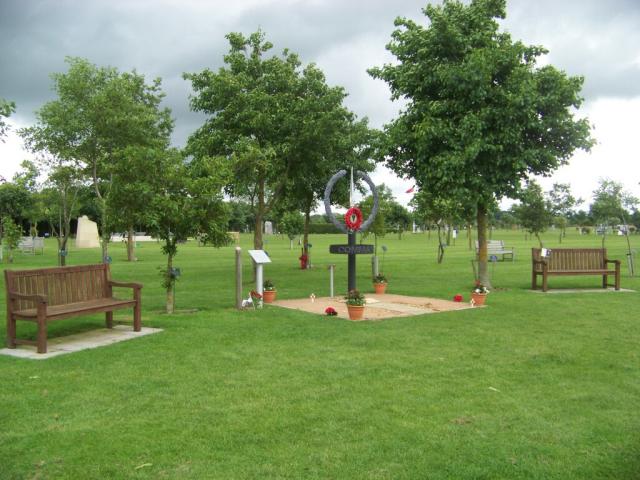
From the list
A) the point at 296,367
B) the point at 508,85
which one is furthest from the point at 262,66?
the point at 296,367

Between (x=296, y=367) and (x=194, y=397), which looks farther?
(x=296, y=367)

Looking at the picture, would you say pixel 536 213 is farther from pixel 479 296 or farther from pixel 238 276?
pixel 238 276

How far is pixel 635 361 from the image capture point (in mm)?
7004

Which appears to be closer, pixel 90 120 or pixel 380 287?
pixel 380 287

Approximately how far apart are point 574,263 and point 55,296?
12.4m

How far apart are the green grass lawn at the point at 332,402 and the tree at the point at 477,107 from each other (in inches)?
214

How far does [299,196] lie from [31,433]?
57.0 ft

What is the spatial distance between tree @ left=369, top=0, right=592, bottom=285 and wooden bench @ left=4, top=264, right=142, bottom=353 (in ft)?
26.9

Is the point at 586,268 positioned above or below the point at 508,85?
below

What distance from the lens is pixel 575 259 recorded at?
50.0 ft

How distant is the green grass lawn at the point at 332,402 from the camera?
404 centimetres

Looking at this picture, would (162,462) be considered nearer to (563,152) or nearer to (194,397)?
(194,397)

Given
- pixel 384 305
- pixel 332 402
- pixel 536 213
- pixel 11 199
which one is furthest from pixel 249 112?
pixel 11 199

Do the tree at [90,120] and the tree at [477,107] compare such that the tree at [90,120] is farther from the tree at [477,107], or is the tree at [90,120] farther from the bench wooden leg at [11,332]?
the bench wooden leg at [11,332]
